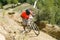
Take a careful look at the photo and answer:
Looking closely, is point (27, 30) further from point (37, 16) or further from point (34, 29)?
point (37, 16)

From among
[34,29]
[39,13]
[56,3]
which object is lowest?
[56,3]

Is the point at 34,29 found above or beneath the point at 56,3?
above

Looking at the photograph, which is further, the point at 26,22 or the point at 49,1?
the point at 49,1

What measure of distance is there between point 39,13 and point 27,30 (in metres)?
12.1

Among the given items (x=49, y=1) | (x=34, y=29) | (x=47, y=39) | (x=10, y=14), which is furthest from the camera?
(x=49, y=1)

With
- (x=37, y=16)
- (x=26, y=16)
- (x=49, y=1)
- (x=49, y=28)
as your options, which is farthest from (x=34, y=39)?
(x=49, y=1)

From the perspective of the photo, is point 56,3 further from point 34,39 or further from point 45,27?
point 34,39

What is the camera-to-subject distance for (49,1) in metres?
42.8

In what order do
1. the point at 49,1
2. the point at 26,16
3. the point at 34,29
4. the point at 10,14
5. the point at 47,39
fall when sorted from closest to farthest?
the point at 26,16, the point at 34,29, the point at 47,39, the point at 10,14, the point at 49,1

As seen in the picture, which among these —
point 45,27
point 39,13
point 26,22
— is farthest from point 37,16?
point 26,22

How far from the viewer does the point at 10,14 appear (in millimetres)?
25625

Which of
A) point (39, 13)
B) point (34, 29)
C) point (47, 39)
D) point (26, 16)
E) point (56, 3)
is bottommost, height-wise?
point (56, 3)

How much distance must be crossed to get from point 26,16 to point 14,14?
Answer: 10997mm

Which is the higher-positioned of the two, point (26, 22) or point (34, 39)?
point (26, 22)
